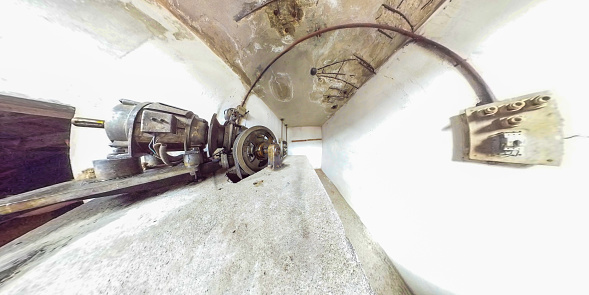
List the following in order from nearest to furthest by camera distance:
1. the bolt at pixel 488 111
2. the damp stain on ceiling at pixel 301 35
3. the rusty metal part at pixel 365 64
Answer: the bolt at pixel 488 111, the damp stain on ceiling at pixel 301 35, the rusty metal part at pixel 365 64

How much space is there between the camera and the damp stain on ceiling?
842 mm

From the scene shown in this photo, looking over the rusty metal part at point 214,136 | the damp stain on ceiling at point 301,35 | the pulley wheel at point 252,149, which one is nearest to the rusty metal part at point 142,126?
the rusty metal part at point 214,136

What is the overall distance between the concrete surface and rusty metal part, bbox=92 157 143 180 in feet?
0.68

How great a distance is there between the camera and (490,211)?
0.60 metres

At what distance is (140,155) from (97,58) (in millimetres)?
769

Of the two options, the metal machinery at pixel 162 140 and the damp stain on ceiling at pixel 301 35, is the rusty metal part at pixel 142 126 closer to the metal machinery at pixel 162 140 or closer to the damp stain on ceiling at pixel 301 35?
the metal machinery at pixel 162 140

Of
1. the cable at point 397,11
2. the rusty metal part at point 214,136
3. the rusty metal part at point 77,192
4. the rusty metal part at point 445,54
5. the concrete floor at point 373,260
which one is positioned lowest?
the concrete floor at point 373,260

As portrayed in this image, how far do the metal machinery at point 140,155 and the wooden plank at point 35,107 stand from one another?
436 mm

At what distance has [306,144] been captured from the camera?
2895 millimetres

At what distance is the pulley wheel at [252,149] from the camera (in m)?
1.01

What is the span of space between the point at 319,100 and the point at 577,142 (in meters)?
1.60

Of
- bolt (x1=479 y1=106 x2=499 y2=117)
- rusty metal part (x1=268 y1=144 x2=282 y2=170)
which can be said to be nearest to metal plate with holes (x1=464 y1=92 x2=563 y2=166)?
bolt (x1=479 y1=106 x2=499 y2=117)

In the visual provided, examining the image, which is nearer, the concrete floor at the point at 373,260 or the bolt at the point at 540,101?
the bolt at the point at 540,101

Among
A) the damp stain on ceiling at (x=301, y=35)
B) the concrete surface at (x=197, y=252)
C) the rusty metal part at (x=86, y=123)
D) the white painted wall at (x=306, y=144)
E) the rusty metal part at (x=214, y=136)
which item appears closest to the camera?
the concrete surface at (x=197, y=252)
